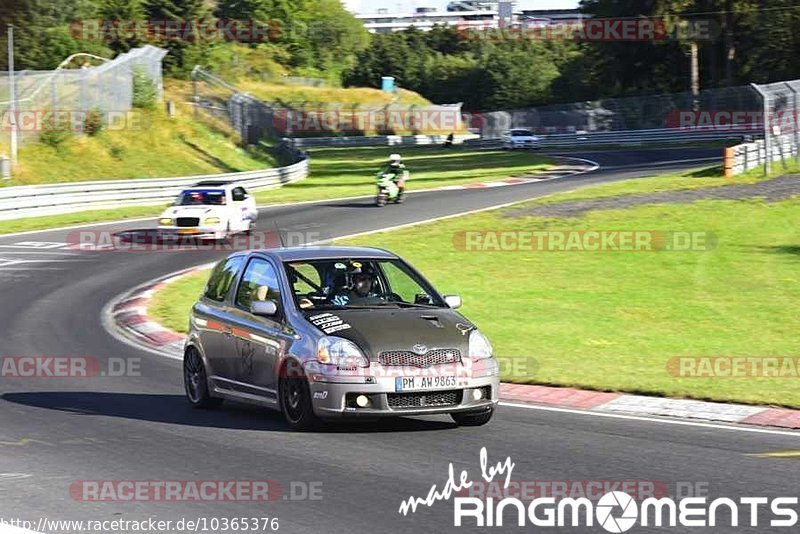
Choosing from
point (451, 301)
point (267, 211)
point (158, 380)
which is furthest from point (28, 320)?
point (267, 211)

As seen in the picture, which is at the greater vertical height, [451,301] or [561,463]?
[451,301]

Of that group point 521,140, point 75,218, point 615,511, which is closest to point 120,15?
point 521,140

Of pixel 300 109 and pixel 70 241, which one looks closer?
pixel 70 241

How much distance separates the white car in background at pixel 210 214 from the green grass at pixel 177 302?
5.42m

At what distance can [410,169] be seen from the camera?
193 ft

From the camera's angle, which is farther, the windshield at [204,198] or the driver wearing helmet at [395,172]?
the driver wearing helmet at [395,172]

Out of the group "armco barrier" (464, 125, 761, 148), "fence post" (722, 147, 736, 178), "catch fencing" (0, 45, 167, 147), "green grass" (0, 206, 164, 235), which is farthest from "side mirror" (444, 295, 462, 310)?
"armco barrier" (464, 125, 761, 148)

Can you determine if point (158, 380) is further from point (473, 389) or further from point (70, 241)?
point (70, 241)

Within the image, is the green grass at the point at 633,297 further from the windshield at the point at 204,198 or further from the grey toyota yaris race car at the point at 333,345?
the windshield at the point at 204,198

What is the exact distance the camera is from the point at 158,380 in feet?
45.8

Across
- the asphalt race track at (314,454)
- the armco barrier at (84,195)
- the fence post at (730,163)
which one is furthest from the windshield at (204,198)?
the fence post at (730,163)

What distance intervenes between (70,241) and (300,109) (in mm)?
70635

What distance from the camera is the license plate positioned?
9922 millimetres

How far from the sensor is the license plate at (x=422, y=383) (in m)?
9.92
